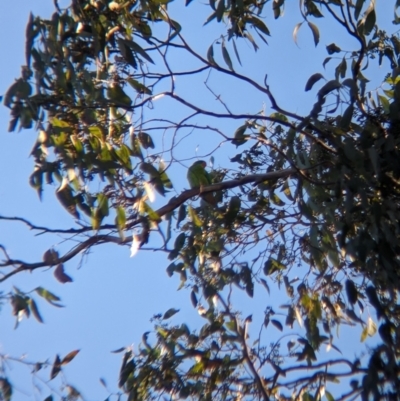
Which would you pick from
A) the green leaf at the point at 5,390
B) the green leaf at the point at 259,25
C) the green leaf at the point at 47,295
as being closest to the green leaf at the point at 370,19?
the green leaf at the point at 259,25

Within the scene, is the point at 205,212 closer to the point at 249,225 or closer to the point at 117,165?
the point at 249,225

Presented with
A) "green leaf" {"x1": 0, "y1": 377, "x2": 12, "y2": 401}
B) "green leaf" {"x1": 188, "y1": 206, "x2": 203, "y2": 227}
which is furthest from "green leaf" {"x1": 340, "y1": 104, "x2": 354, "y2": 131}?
"green leaf" {"x1": 0, "y1": 377, "x2": 12, "y2": 401}

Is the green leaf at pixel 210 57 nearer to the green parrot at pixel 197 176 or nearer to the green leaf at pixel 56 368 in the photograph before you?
the green parrot at pixel 197 176

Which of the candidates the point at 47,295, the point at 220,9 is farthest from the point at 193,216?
the point at 220,9

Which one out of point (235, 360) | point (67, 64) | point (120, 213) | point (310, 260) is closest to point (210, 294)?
point (235, 360)

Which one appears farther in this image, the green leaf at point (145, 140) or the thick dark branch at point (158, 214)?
the green leaf at point (145, 140)

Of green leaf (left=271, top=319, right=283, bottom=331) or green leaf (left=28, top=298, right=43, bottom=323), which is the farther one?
green leaf (left=271, top=319, right=283, bottom=331)

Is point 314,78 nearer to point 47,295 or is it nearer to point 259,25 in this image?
point 259,25

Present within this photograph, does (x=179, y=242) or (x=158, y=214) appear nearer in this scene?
Result: (x=158, y=214)

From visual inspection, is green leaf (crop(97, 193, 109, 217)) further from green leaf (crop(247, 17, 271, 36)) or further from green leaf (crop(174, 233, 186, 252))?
green leaf (crop(247, 17, 271, 36))

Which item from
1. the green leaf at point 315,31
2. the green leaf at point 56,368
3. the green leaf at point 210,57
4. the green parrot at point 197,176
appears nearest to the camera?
the green leaf at point 56,368

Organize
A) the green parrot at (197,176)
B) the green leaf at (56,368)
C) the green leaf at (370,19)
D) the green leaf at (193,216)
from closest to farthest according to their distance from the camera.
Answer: the green leaf at (56,368) → the green parrot at (197,176) → the green leaf at (193,216) → the green leaf at (370,19)

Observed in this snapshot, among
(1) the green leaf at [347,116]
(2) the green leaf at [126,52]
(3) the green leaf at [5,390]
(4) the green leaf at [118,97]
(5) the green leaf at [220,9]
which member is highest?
(5) the green leaf at [220,9]

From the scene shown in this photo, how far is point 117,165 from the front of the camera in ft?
10.8
